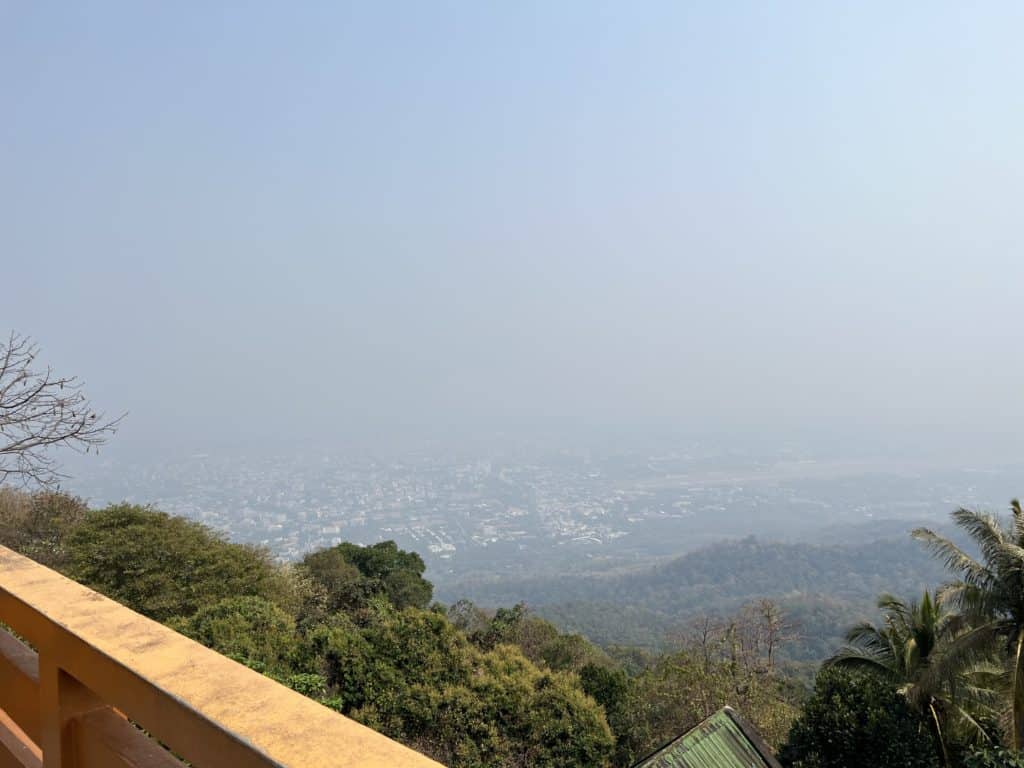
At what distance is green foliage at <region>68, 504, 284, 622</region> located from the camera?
17.6m

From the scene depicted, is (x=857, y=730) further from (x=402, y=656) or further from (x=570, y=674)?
(x=402, y=656)

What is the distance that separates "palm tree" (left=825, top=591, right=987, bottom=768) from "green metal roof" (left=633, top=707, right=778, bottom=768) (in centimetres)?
478

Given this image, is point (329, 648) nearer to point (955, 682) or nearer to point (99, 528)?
point (99, 528)

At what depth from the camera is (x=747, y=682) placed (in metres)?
19.8

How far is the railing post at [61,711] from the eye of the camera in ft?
4.11

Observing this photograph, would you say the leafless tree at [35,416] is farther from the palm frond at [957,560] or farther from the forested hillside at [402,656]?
the palm frond at [957,560]

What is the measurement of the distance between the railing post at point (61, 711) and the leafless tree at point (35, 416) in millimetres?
5285

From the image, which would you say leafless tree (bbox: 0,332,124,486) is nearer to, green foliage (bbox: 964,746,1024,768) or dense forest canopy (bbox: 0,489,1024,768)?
dense forest canopy (bbox: 0,489,1024,768)

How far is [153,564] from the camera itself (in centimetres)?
1808

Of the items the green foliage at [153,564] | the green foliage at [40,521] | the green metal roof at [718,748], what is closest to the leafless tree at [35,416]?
the green metal roof at [718,748]

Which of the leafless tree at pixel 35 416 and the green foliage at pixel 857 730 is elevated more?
the leafless tree at pixel 35 416

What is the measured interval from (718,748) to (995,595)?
6740mm

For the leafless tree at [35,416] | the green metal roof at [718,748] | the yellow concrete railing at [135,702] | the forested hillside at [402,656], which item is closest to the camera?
the yellow concrete railing at [135,702]

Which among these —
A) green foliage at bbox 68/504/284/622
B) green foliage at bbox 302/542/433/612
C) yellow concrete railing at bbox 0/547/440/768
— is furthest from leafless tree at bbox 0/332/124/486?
green foliage at bbox 302/542/433/612
